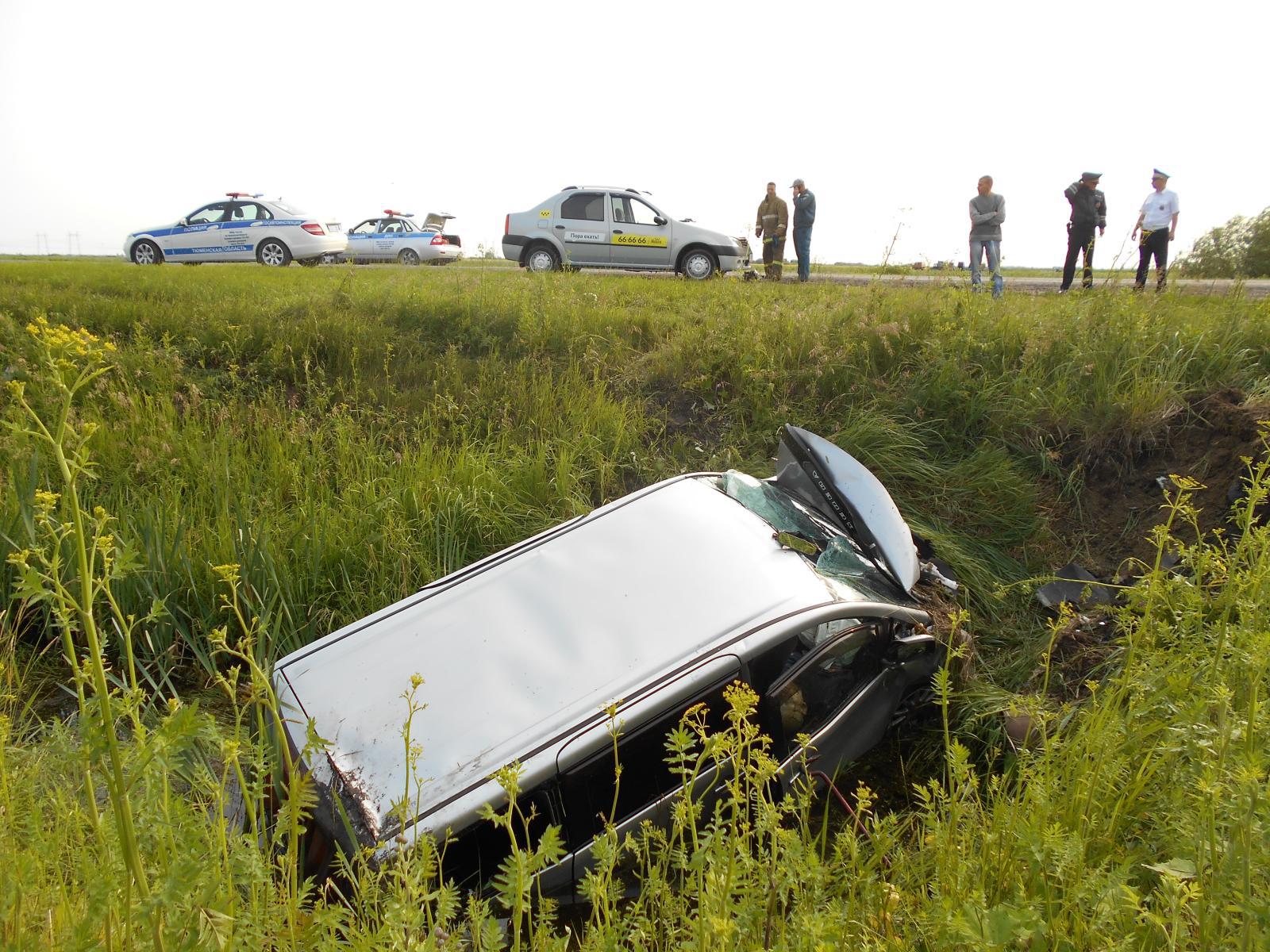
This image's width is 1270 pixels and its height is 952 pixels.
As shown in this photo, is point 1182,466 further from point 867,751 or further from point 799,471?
point 867,751

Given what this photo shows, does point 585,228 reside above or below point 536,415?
above

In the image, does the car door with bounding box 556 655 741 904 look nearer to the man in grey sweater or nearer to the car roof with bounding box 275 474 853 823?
the car roof with bounding box 275 474 853 823

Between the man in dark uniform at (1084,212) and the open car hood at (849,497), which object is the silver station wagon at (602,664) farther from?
the man in dark uniform at (1084,212)

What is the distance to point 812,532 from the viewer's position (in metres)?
3.85

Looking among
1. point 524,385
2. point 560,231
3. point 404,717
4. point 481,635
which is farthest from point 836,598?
point 560,231

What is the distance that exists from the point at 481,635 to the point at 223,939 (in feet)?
6.04

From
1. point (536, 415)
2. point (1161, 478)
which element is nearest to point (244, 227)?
point (536, 415)

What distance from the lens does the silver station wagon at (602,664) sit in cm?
262

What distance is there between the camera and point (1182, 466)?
18.0 feet

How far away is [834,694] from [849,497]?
45.0 inches

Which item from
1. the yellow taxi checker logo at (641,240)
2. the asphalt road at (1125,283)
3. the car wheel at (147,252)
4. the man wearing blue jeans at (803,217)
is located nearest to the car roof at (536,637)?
the asphalt road at (1125,283)

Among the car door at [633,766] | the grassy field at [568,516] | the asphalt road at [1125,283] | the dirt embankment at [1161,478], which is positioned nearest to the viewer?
the grassy field at [568,516]

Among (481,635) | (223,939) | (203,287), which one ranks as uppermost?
(203,287)

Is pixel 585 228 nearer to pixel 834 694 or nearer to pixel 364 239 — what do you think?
pixel 364 239
